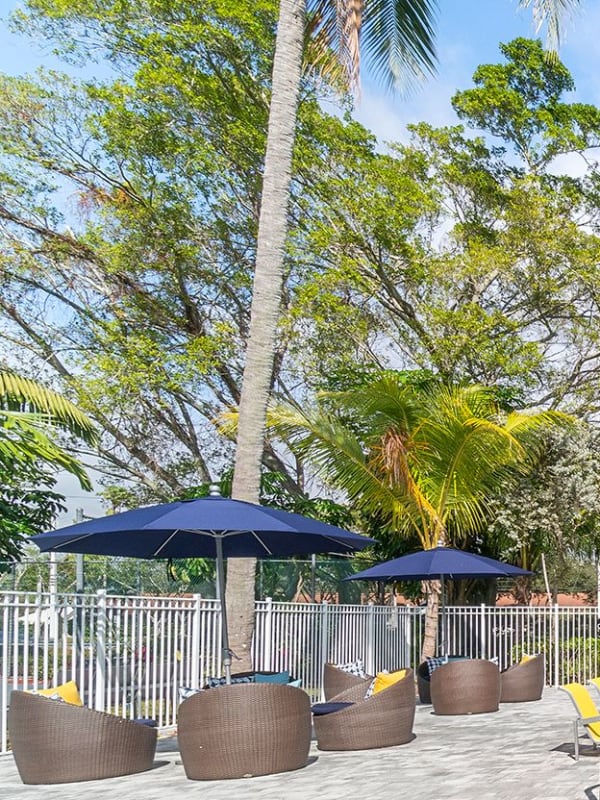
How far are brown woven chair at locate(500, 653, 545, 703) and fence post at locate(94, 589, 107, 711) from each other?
Result: 23.5 feet

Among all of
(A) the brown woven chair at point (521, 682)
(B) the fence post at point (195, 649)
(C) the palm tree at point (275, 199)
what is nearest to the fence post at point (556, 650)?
(A) the brown woven chair at point (521, 682)

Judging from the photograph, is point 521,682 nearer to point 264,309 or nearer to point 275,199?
point 264,309

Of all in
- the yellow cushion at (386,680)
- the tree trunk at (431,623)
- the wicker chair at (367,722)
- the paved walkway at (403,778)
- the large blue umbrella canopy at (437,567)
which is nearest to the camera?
the paved walkway at (403,778)

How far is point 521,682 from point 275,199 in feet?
26.9

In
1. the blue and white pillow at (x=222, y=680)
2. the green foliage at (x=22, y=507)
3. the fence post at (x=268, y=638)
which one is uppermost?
the green foliage at (x=22, y=507)

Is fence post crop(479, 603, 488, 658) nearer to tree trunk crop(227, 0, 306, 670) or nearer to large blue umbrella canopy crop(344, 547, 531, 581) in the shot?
large blue umbrella canopy crop(344, 547, 531, 581)

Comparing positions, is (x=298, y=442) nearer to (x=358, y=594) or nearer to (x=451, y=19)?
(x=358, y=594)

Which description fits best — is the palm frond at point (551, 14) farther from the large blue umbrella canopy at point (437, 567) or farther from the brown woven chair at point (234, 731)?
the brown woven chair at point (234, 731)

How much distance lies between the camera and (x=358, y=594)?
19.2 m

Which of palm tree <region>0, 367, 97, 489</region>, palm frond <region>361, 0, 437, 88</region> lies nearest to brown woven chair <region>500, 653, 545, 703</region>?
palm tree <region>0, 367, 97, 489</region>

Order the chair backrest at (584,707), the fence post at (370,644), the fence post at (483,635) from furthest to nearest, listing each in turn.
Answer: the fence post at (483,635) < the fence post at (370,644) < the chair backrest at (584,707)

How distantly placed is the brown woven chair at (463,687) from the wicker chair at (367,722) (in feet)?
12.0

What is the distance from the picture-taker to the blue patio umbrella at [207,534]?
848cm

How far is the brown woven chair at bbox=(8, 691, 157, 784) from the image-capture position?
8016 mm
